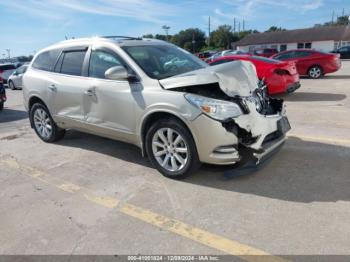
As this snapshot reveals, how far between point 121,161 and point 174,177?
1.17 m

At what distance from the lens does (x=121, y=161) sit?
508 centimetres

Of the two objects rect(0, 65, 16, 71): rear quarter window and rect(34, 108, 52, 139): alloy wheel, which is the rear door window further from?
rect(0, 65, 16, 71): rear quarter window

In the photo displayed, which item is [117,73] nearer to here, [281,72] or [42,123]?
[42,123]

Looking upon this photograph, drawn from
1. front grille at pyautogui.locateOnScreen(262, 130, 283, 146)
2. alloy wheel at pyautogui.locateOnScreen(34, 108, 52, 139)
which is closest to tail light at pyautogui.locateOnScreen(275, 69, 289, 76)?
front grille at pyautogui.locateOnScreen(262, 130, 283, 146)

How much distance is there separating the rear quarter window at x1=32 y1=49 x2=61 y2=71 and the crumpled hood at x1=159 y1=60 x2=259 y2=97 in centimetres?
264

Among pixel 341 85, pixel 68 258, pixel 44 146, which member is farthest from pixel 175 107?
pixel 341 85

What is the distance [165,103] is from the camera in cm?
405

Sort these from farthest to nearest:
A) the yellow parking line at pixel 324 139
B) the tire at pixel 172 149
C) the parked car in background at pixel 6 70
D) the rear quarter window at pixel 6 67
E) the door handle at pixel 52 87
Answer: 1. the rear quarter window at pixel 6 67
2. the parked car in background at pixel 6 70
3. the door handle at pixel 52 87
4. the yellow parking line at pixel 324 139
5. the tire at pixel 172 149

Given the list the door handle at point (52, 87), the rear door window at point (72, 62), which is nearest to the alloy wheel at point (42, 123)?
the door handle at point (52, 87)

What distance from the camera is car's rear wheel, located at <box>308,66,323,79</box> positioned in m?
14.4

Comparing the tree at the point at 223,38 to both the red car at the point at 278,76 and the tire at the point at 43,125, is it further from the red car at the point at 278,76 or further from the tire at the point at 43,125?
the tire at the point at 43,125

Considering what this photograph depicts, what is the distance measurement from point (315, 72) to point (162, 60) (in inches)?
463

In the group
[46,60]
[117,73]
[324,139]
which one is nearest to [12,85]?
[46,60]

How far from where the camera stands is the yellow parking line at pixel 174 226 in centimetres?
276
